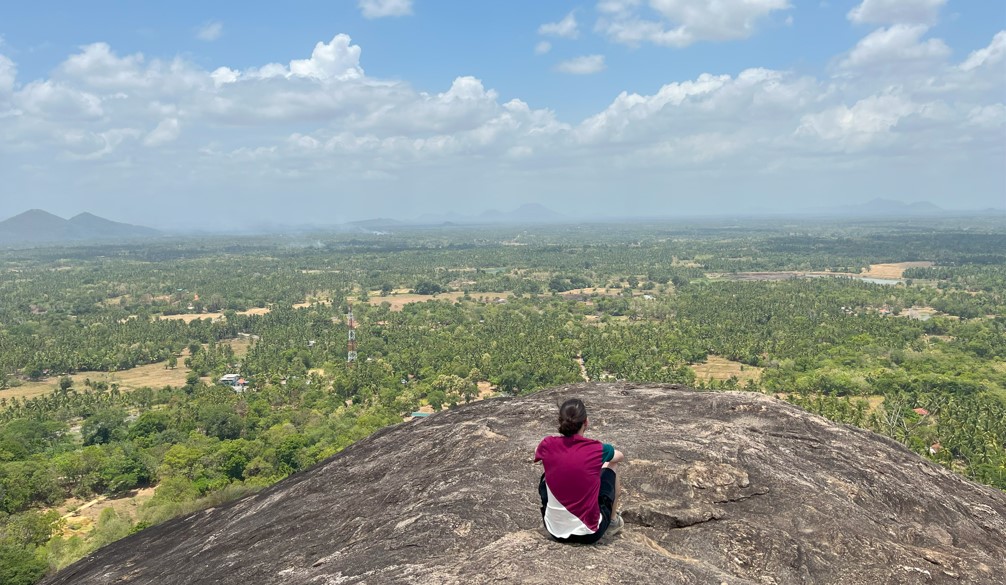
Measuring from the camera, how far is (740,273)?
183625mm

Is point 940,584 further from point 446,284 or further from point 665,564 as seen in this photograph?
point 446,284

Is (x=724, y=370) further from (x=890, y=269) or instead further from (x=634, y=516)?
(x=890, y=269)

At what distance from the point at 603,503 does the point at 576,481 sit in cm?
96

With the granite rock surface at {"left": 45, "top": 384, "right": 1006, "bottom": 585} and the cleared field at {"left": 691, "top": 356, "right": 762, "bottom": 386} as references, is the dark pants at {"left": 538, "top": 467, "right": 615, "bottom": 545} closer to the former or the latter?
the granite rock surface at {"left": 45, "top": 384, "right": 1006, "bottom": 585}

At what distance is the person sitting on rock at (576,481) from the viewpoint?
7.09 metres

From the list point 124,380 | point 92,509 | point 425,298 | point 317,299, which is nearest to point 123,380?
point 124,380

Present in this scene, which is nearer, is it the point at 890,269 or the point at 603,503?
the point at 603,503

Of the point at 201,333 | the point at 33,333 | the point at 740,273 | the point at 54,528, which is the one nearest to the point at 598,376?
the point at 54,528

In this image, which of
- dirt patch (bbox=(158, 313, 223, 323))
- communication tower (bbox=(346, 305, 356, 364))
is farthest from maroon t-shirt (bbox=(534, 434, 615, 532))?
dirt patch (bbox=(158, 313, 223, 323))

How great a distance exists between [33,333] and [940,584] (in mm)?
131999

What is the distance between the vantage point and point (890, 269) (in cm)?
18400

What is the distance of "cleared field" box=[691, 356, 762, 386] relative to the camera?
227ft

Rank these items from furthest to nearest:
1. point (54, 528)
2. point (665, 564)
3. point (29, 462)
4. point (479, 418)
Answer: point (29, 462) → point (54, 528) → point (479, 418) → point (665, 564)

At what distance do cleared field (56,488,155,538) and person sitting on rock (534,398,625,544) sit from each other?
132ft
